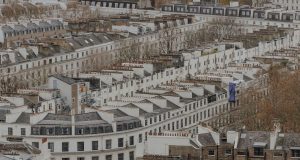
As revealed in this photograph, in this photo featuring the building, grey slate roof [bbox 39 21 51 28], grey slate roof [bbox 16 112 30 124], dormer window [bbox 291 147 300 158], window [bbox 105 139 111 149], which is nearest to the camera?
dormer window [bbox 291 147 300 158]

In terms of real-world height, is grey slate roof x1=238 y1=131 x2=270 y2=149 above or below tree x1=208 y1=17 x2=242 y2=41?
above

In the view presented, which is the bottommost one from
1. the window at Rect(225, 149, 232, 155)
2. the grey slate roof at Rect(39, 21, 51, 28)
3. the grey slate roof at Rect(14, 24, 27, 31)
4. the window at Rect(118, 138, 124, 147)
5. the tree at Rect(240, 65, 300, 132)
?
the grey slate roof at Rect(39, 21, 51, 28)

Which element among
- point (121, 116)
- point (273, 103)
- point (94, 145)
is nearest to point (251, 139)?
point (94, 145)

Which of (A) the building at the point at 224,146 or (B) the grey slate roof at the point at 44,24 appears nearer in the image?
(A) the building at the point at 224,146

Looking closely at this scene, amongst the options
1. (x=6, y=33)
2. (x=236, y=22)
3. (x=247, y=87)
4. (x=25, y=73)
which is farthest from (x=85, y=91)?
(x=236, y=22)

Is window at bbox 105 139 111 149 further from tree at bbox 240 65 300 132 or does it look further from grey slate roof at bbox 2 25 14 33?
grey slate roof at bbox 2 25 14 33

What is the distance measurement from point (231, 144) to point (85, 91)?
27.1 m

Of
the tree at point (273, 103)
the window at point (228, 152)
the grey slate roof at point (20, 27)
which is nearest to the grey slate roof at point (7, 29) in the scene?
the grey slate roof at point (20, 27)

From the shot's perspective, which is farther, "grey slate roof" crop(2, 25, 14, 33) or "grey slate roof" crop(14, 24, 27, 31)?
"grey slate roof" crop(14, 24, 27, 31)

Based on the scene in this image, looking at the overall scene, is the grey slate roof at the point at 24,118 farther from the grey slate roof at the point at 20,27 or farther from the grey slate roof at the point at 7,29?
the grey slate roof at the point at 20,27

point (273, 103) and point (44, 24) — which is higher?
point (273, 103)

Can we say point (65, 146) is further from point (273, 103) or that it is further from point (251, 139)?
point (273, 103)

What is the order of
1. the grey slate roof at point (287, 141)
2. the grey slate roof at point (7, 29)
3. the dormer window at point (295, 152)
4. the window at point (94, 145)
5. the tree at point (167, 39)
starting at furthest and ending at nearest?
the grey slate roof at point (7, 29)
the tree at point (167, 39)
the window at point (94, 145)
the grey slate roof at point (287, 141)
the dormer window at point (295, 152)

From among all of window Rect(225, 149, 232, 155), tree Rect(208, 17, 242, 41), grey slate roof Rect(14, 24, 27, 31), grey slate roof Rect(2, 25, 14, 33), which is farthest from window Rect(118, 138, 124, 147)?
tree Rect(208, 17, 242, 41)
